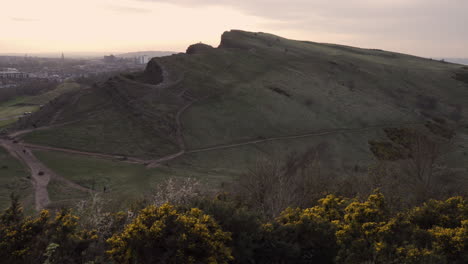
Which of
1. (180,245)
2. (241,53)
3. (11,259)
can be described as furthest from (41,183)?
(241,53)

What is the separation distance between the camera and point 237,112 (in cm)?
6000

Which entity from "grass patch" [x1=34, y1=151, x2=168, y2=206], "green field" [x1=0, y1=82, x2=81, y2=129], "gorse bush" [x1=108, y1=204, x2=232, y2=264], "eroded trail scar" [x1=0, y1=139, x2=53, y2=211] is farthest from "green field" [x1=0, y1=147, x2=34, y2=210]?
"green field" [x1=0, y1=82, x2=81, y2=129]

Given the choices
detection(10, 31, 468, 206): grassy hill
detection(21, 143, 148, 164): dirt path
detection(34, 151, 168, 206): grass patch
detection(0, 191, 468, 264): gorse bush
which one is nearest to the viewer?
detection(0, 191, 468, 264): gorse bush

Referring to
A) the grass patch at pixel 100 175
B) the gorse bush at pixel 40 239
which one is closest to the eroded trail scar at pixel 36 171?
the grass patch at pixel 100 175

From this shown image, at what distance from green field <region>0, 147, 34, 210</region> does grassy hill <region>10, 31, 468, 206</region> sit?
359cm

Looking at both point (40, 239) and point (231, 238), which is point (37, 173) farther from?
point (231, 238)

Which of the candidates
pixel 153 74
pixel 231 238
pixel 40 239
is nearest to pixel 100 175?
pixel 40 239

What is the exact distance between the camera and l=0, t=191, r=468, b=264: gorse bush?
10047 mm

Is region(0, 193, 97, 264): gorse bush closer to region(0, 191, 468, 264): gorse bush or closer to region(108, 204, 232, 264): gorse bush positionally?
region(0, 191, 468, 264): gorse bush

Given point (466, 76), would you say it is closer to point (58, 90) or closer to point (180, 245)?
point (180, 245)

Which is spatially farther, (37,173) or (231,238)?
(37,173)

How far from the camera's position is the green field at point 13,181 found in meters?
28.3

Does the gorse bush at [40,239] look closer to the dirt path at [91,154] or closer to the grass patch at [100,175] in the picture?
the grass patch at [100,175]

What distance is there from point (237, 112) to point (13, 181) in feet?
122
